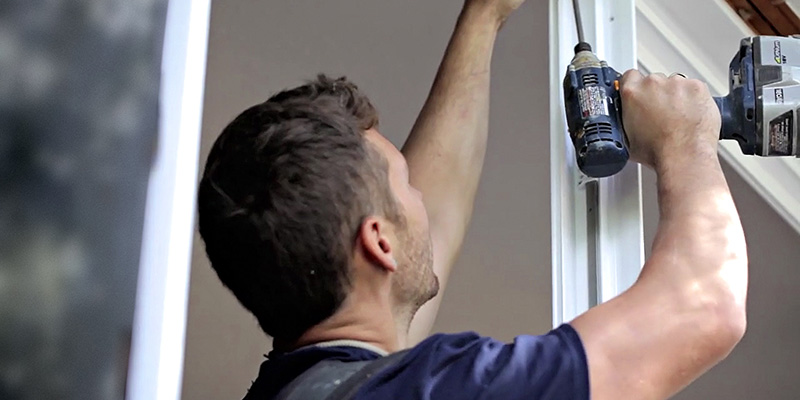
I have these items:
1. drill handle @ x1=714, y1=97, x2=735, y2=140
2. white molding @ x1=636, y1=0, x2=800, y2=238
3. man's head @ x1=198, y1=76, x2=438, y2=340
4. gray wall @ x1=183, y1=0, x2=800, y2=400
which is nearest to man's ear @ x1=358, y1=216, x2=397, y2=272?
man's head @ x1=198, y1=76, x2=438, y2=340

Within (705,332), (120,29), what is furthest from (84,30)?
(705,332)

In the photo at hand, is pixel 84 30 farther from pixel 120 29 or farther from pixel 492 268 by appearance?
pixel 492 268

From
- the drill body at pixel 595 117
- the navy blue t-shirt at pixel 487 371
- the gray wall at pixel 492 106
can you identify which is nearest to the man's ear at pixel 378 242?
the navy blue t-shirt at pixel 487 371

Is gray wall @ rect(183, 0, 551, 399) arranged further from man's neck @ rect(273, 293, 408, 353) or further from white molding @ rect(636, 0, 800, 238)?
man's neck @ rect(273, 293, 408, 353)

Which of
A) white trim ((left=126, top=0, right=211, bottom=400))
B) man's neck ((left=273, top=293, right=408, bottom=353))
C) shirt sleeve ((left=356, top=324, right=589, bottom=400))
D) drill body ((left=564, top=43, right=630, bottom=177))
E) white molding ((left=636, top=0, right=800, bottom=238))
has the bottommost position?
shirt sleeve ((left=356, top=324, right=589, bottom=400))

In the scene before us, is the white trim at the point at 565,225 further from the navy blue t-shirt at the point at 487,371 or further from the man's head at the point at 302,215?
the navy blue t-shirt at the point at 487,371

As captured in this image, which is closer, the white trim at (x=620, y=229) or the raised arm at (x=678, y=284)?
the raised arm at (x=678, y=284)

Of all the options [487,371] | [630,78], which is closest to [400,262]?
[487,371]

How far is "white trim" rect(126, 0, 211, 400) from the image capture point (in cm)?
31

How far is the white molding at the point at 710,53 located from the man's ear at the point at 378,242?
131cm

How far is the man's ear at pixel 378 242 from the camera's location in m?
0.87

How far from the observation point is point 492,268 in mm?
1981

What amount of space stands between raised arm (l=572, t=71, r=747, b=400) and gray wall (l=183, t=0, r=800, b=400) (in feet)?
3.24

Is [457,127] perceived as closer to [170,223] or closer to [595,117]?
[595,117]
